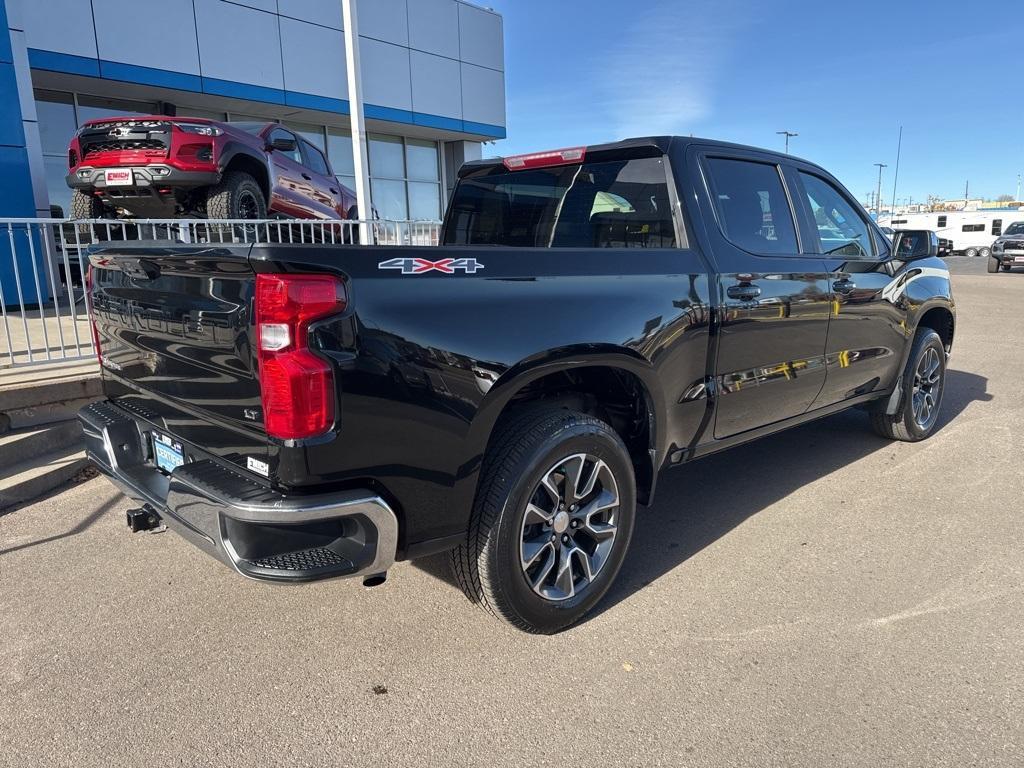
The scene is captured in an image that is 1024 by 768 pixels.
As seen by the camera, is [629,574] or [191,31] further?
[191,31]

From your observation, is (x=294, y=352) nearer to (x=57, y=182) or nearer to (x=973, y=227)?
(x=57, y=182)

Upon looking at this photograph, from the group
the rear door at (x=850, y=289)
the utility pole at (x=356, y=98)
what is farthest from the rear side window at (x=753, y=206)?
the utility pole at (x=356, y=98)

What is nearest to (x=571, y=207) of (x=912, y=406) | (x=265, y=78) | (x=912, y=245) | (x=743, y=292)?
(x=743, y=292)

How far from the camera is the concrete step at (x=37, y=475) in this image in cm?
425

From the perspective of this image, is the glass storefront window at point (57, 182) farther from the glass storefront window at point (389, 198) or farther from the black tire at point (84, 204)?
the glass storefront window at point (389, 198)

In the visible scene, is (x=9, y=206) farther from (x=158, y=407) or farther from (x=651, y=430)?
(x=651, y=430)

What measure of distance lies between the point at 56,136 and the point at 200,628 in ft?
44.6

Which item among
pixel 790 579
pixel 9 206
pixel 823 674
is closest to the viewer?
pixel 823 674

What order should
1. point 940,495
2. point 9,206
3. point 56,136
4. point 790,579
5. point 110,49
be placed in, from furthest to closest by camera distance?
point 56,136 < point 110,49 < point 9,206 < point 940,495 < point 790,579

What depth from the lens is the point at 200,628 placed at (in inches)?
116

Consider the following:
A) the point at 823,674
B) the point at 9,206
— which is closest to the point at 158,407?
the point at 823,674

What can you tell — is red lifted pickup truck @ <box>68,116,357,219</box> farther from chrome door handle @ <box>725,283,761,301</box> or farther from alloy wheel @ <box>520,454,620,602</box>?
alloy wheel @ <box>520,454,620,602</box>

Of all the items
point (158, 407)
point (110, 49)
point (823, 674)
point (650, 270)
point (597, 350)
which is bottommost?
point (823, 674)

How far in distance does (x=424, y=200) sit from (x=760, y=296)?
17645 millimetres
